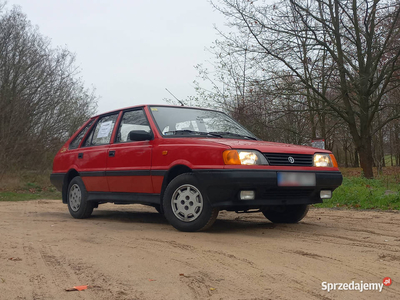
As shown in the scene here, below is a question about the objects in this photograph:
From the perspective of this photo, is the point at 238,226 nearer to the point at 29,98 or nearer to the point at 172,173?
the point at 172,173

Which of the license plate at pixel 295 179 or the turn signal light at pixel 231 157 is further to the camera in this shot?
the license plate at pixel 295 179

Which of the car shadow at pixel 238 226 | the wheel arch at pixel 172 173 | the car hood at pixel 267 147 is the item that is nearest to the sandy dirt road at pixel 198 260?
the car shadow at pixel 238 226

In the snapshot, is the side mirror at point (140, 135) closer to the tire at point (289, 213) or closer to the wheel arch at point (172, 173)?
the wheel arch at point (172, 173)

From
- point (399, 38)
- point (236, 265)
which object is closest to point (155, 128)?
point (236, 265)

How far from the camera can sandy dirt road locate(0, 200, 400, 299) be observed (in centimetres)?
296

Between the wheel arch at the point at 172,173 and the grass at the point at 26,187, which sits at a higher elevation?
the wheel arch at the point at 172,173

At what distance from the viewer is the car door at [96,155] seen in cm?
682

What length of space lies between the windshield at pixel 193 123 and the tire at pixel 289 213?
3.70 feet

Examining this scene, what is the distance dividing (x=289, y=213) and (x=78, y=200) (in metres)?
3.43

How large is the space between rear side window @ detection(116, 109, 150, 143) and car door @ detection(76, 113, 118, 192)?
0.25 m

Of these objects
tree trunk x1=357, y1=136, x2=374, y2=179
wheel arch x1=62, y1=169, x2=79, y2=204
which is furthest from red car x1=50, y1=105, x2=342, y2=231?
tree trunk x1=357, y1=136, x2=374, y2=179

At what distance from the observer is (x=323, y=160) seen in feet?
18.9

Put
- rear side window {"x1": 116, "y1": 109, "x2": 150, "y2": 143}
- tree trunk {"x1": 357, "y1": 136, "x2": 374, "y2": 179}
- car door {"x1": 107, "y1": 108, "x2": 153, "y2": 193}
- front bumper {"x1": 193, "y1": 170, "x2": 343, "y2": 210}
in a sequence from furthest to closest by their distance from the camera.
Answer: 1. tree trunk {"x1": 357, "y1": 136, "x2": 374, "y2": 179}
2. rear side window {"x1": 116, "y1": 109, "x2": 150, "y2": 143}
3. car door {"x1": 107, "y1": 108, "x2": 153, "y2": 193}
4. front bumper {"x1": 193, "y1": 170, "x2": 343, "y2": 210}

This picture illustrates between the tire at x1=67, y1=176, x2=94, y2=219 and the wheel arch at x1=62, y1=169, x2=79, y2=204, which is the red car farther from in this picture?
the wheel arch at x1=62, y1=169, x2=79, y2=204
